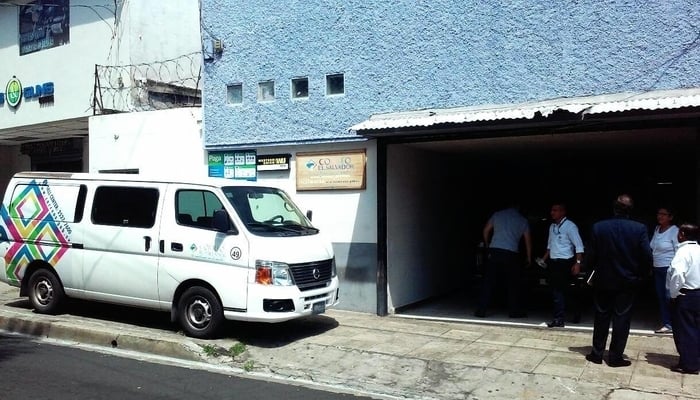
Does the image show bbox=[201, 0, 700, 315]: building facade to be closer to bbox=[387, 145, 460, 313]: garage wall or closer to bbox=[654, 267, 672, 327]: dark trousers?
bbox=[387, 145, 460, 313]: garage wall

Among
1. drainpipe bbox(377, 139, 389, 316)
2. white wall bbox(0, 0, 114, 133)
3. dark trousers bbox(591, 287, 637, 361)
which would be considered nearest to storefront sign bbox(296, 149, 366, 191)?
drainpipe bbox(377, 139, 389, 316)

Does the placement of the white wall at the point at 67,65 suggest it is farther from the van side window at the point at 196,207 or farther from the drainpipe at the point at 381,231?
the drainpipe at the point at 381,231

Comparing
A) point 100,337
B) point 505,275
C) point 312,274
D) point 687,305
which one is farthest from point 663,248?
point 100,337

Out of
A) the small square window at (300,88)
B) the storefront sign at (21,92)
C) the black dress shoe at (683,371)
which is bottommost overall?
the black dress shoe at (683,371)

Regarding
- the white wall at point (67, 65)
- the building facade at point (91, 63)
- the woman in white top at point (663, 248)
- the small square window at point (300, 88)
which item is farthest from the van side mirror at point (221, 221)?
the white wall at point (67, 65)

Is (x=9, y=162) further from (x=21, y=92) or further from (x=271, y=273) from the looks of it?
(x=271, y=273)

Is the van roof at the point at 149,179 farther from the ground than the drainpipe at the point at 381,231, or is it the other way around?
the van roof at the point at 149,179

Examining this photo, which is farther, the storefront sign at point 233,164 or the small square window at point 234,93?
the small square window at point 234,93

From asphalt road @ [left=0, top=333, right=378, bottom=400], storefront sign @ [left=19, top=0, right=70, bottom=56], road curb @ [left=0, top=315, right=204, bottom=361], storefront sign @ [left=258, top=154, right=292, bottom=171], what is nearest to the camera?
asphalt road @ [left=0, top=333, right=378, bottom=400]

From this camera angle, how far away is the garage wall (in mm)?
9852

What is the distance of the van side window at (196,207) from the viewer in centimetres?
804

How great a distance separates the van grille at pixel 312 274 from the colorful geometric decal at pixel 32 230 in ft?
11.7

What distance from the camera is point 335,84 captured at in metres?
10.2

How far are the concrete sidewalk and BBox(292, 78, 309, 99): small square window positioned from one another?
373 cm
